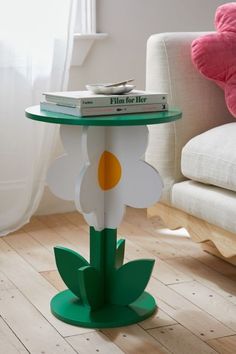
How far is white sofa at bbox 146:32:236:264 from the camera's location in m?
2.29

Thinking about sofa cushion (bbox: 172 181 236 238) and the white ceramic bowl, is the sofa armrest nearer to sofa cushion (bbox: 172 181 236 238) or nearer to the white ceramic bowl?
sofa cushion (bbox: 172 181 236 238)

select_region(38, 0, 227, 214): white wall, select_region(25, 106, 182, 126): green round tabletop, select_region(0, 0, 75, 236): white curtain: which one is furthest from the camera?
select_region(38, 0, 227, 214): white wall

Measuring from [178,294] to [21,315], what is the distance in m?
0.48

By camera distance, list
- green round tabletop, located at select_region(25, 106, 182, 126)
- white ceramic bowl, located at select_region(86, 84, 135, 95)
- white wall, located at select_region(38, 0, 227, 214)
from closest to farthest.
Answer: green round tabletop, located at select_region(25, 106, 182, 126) < white ceramic bowl, located at select_region(86, 84, 135, 95) < white wall, located at select_region(38, 0, 227, 214)

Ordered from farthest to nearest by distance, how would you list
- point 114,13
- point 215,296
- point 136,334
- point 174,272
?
point 114,13
point 174,272
point 215,296
point 136,334

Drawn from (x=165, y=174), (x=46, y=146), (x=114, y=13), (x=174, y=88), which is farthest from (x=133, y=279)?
(x=114, y=13)

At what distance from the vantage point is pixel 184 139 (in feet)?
8.13

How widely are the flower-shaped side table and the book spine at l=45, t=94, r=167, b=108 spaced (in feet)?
0.14

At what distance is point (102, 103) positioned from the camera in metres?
1.90

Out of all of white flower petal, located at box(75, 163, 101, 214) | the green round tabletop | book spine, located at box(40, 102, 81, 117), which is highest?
book spine, located at box(40, 102, 81, 117)

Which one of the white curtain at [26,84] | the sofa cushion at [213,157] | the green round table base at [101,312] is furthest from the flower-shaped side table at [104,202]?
the white curtain at [26,84]

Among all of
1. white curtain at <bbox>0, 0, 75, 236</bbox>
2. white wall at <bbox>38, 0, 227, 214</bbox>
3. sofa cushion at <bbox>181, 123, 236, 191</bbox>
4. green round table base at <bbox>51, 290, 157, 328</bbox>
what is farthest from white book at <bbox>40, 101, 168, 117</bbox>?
Result: white wall at <bbox>38, 0, 227, 214</bbox>

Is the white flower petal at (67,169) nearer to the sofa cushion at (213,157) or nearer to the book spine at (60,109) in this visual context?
the book spine at (60,109)

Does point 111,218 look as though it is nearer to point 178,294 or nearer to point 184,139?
point 178,294
